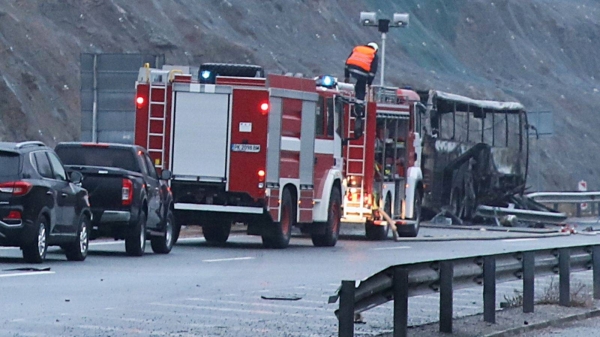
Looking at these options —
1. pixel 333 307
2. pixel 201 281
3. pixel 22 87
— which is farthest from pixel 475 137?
pixel 333 307

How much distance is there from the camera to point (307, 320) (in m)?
13.7

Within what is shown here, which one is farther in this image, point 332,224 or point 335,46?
point 335,46

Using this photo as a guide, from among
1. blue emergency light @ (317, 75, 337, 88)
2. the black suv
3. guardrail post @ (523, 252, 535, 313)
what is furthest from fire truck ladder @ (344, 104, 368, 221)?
guardrail post @ (523, 252, 535, 313)

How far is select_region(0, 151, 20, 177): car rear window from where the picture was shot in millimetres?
19984

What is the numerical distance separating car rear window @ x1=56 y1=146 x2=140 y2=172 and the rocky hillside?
72.8ft

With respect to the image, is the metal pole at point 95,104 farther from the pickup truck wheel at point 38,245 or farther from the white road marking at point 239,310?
the white road marking at point 239,310

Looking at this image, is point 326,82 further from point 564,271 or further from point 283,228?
point 564,271

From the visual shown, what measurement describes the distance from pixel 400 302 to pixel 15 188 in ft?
32.4

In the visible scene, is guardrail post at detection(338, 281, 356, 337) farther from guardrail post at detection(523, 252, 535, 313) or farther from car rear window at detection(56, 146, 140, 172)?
car rear window at detection(56, 146, 140, 172)

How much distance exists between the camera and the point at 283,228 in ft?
88.2

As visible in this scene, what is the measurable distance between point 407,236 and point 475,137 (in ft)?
36.8

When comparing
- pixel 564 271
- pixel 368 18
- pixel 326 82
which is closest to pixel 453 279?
pixel 564 271

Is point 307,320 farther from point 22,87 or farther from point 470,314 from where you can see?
point 22,87

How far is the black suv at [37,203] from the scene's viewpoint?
19703 millimetres
